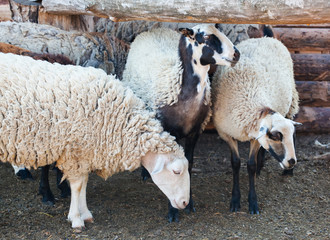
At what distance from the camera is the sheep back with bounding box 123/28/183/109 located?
4949mm

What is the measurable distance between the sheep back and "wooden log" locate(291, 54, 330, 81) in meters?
2.67

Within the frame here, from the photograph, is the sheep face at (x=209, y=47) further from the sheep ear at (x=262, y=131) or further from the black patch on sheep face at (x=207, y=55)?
the sheep ear at (x=262, y=131)

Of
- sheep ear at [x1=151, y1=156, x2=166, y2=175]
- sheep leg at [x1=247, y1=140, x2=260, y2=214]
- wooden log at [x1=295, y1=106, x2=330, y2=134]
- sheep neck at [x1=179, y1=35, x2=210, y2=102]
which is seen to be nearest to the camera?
sheep ear at [x1=151, y1=156, x2=166, y2=175]

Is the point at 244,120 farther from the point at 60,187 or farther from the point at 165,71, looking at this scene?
the point at 60,187

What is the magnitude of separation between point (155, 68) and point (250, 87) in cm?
114

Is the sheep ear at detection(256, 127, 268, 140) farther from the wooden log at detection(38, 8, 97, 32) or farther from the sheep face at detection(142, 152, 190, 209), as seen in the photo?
the wooden log at detection(38, 8, 97, 32)

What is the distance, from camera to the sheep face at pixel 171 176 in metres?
4.54

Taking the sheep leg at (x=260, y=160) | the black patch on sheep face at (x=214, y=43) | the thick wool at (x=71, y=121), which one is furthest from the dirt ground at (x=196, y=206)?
the black patch on sheep face at (x=214, y=43)

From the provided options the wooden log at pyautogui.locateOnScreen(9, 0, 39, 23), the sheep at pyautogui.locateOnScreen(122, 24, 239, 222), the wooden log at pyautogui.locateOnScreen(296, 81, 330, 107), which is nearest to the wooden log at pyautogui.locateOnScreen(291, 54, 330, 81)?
the wooden log at pyautogui.locateOnScreen(296, 81, 330, 107)

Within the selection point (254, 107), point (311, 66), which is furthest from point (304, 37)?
point (254, 107)

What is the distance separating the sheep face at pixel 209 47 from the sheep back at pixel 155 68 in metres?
0.27

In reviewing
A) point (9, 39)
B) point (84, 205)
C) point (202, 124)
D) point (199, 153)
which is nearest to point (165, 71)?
point (202, 124)

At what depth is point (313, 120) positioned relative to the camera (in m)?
7.67

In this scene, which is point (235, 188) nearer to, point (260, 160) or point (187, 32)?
point (260, 160)
